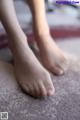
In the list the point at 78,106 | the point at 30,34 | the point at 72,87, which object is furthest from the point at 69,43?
the point at 78,106

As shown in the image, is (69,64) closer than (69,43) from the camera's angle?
Yes

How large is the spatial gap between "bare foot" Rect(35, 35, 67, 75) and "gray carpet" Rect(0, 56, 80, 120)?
40mm

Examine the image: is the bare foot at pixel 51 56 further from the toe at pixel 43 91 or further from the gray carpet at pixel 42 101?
the toe at pixel 43 91

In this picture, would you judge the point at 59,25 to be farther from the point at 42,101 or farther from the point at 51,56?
the point at 42,101

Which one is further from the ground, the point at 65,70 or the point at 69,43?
the point at 65,70

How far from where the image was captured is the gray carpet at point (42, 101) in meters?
0.83

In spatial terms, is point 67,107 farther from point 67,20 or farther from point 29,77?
point 67,20

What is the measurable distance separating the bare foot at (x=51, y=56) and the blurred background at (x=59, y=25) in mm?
149

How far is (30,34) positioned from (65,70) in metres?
0.37

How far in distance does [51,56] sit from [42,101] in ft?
0.85

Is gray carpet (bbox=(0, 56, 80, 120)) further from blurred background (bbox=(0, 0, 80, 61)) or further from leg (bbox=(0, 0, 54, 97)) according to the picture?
blurred background (bbox=(0, 0, 80, 61))

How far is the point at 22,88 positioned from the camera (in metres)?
0.94

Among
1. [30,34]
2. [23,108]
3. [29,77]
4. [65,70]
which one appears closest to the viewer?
[23,108]

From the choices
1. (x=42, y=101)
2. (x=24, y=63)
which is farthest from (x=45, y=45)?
(x=42, y=101)
